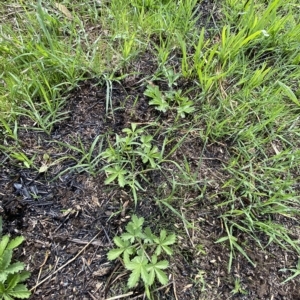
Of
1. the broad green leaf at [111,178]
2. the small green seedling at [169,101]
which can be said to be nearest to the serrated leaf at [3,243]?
the broad green leaf at [111,178]

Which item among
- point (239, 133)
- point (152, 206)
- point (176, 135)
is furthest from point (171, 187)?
point (239, 133)

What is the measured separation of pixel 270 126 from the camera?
166 cm

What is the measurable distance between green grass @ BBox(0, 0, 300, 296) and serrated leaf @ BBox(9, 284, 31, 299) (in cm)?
52

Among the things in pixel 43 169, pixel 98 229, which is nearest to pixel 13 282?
pixel 98 229

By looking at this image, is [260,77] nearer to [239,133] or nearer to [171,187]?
[239,133]

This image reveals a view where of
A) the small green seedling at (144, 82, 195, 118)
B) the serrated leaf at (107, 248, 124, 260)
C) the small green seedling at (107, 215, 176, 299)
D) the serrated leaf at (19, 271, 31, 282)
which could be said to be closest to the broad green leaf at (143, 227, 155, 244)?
the small green seedling at (107, 215, 176, 299)

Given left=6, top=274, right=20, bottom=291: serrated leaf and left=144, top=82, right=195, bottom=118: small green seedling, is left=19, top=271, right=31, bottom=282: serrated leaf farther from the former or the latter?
left=144, top=82, right=195, bottom=118: small green seedling

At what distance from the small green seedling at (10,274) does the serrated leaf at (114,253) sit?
1.04 feet

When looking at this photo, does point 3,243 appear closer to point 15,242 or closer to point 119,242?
point 15,242

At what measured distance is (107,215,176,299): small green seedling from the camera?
1.25 m

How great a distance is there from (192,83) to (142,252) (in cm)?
89

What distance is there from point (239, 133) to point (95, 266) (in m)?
0.89

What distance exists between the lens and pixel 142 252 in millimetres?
1312

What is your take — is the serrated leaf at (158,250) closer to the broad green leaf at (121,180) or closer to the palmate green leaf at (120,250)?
the palmate green leaf at (120,250)
